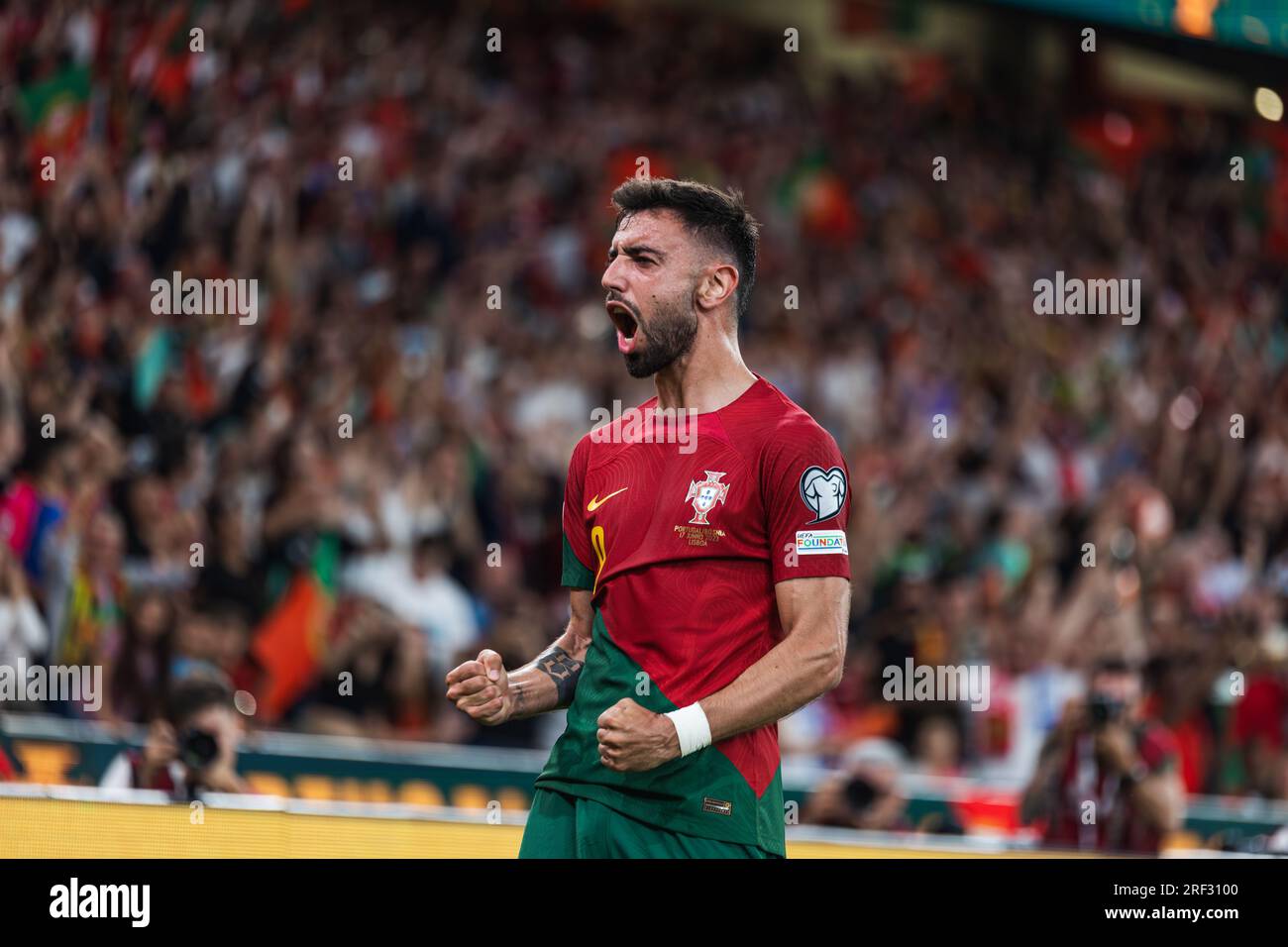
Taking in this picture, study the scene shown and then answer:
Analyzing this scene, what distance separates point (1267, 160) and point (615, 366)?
809 cm

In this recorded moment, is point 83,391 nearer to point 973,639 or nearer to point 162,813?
point 162,813

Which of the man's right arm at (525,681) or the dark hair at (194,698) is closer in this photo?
the man's right arm at (525,681)

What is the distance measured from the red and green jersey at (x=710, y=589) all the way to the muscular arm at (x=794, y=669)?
55mm

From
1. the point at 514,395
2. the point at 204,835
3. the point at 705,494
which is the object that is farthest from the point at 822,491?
the point at 514,395

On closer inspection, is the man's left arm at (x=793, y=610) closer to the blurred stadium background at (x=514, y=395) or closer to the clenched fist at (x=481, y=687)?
the clenched fist at (x=481, y=687)

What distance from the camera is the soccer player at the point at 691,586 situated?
362 centimetres

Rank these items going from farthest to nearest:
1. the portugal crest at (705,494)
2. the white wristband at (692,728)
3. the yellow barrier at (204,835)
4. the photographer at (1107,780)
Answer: the photographer at (1107,780), the yellow barrier at (204,835), the portugal crest at (705,494), the white wristband at (692,728)

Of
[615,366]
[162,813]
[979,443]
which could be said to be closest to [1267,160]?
[979,443]

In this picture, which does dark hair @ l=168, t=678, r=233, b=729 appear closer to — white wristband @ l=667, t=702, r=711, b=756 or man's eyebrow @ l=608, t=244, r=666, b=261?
man's eyebrow @ l=608, t=244, r=666, b=261

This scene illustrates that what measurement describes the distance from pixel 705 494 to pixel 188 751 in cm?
364

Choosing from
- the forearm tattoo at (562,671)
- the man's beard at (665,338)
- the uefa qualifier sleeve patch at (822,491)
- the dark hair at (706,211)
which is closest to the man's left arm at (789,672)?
the uefa qualifier sleeve patch at (822,491)

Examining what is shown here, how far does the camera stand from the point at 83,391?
876cm

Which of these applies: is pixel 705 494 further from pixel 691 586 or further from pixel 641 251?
pixel 641 251

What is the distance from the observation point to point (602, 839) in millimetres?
3727
